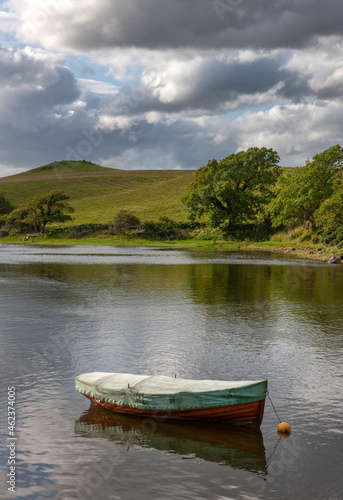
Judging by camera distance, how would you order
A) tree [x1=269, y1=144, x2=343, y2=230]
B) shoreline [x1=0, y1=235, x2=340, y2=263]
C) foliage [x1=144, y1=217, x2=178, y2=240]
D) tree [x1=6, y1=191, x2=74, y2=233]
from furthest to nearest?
tree [x1=6, y1=191, x2=74, y2=233] < foliage [x1=144, y1=217, x2=178, y2=240] < tree [x1=269, y1=144, x2=343, y2=230] < shoreline [x1=0, y1=235, x2=340, y2=263]

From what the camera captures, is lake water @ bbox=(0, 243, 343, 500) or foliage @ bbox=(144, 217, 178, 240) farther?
foliage @ bbox=(144, 217, 178, 240)

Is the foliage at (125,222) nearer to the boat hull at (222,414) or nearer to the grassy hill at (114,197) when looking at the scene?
the grassy hill at (114,197)

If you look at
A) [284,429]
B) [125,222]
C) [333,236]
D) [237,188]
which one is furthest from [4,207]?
[284,429]

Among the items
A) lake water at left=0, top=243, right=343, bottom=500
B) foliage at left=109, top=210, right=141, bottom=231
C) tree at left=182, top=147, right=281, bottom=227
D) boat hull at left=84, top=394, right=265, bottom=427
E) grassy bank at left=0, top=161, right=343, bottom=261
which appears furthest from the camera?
foliage at left=109, top=210, right=141, bottom=231

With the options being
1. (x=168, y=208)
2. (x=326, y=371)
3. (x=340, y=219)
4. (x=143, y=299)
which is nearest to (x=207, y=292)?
(x=143, y=299)

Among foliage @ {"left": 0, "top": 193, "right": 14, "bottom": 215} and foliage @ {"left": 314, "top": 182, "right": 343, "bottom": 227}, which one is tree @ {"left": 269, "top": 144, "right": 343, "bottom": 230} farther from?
foliage @ {"left": 0, "top": 193, "right": 14, "bottom": 215}

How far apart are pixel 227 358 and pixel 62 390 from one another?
602 centimetres

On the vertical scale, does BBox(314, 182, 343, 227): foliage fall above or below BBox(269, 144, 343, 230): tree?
below

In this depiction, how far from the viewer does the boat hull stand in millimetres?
10698

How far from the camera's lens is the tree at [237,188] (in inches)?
3688

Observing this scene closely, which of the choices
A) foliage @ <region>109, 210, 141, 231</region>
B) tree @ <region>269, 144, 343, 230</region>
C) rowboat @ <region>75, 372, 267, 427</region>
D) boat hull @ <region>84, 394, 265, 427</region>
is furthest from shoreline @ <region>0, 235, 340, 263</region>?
rowboat @ <region>75, 372, 267, 427</region>

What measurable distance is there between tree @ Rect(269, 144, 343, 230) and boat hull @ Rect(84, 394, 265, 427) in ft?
215

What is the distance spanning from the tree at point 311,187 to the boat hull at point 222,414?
6549 centimetres

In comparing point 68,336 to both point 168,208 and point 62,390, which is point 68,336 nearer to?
point 62,390
